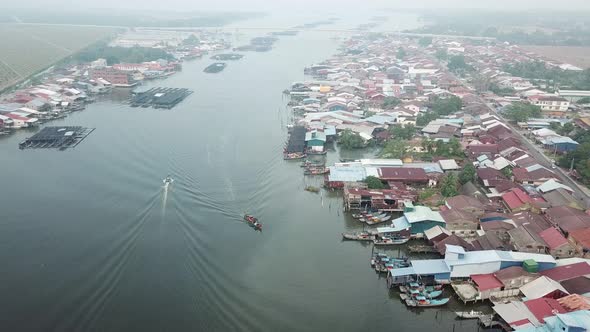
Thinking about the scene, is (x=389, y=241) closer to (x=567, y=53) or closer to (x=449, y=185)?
(x=449, y=185)

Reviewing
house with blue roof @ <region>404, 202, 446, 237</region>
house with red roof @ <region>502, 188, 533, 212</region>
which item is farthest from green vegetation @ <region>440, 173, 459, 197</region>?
house with blue roof @ <region>404, 202, 446, 237</region>

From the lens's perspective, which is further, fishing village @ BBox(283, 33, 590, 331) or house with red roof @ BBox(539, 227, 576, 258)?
house with red roof @ BBox(539, 227, 576, 258)

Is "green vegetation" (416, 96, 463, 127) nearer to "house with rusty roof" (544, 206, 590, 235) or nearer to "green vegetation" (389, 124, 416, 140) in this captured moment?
"green vegetation" (389, 124, 416, 140)

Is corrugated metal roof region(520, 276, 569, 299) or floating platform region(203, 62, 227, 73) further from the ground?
corrugated metal roof region(520, 276, 569, 299)

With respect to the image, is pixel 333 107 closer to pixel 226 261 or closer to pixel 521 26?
pixel 226 261

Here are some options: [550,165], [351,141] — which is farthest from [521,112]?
[351,141]

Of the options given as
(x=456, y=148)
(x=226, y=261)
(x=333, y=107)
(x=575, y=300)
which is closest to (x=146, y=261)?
(x=226, y=261)

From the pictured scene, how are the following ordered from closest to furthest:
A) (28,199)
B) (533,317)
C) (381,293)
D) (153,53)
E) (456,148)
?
(533,317), (381,293), (28,199), (456,148), (153,53)
